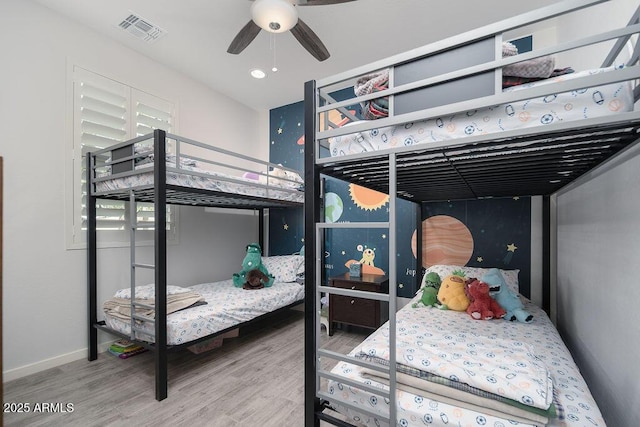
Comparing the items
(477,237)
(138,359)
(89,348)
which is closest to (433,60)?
(477,237)

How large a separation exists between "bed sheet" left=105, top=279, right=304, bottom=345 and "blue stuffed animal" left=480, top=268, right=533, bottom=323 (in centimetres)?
193

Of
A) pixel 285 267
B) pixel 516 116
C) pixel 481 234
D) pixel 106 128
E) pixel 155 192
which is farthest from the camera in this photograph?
pixel 285 267

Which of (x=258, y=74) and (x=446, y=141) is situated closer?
(x=446, y=141)

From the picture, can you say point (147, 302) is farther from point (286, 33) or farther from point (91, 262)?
point (286, 33)

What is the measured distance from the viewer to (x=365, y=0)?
2.24m

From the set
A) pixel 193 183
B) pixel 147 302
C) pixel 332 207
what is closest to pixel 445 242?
pixel 332 207

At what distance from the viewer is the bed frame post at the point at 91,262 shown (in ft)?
8.26

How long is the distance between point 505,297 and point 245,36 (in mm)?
2762

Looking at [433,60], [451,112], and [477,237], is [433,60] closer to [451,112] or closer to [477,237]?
[451,112]

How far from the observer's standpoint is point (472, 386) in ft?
3.56

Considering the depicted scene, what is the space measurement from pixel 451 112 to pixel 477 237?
218 centimetres

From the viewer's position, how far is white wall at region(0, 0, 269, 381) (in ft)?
7.12

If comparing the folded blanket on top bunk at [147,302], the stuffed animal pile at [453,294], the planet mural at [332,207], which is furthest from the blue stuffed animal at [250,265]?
the stuffed animal pile at [453,294]

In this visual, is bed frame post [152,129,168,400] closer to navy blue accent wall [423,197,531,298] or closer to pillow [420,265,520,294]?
pillow [420,265,520,294]
